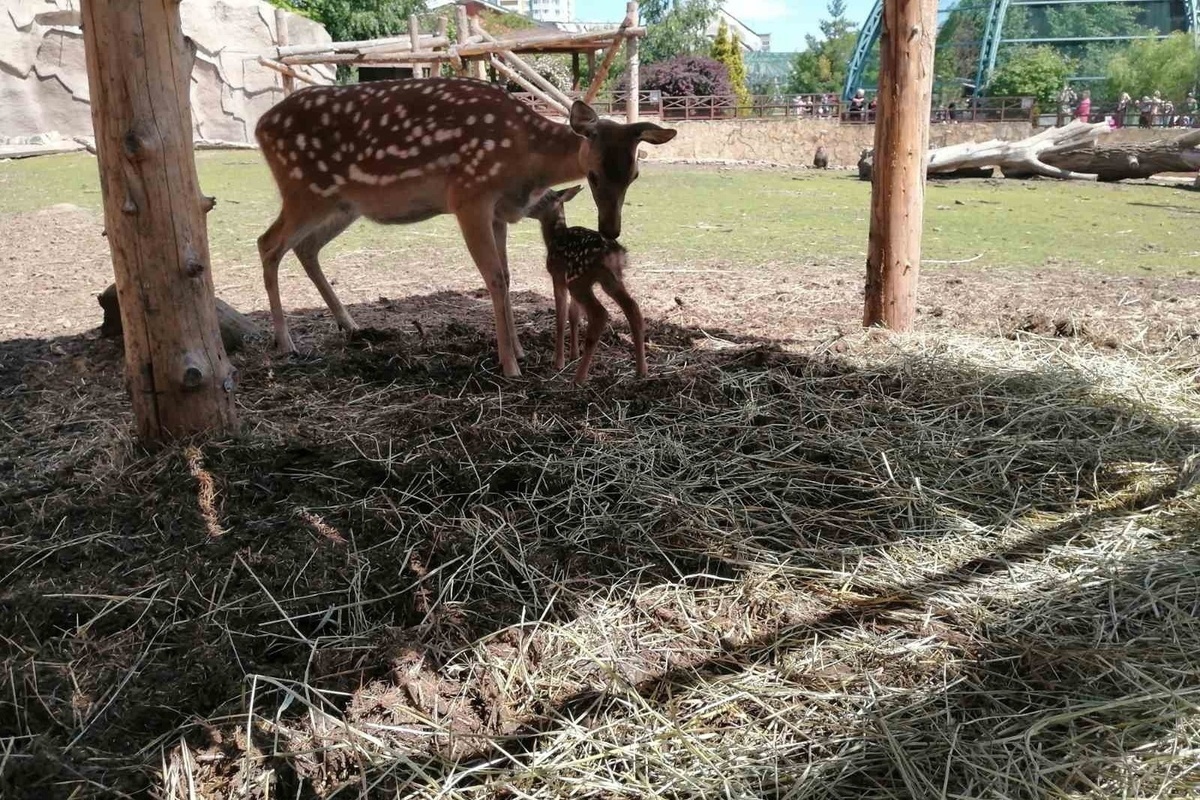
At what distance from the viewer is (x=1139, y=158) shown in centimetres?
1677

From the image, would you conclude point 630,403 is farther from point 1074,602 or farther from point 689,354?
point 1074,602

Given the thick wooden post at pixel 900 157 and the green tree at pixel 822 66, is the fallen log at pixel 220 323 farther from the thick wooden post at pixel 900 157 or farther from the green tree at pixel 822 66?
the green tree at pixel 822 66

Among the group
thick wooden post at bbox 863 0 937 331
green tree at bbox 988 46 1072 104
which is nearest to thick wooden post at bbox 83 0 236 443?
thick wooden post at bbox 863 0 937 331

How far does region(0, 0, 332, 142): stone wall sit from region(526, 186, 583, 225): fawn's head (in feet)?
51.3

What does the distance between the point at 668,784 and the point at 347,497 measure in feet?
5.50

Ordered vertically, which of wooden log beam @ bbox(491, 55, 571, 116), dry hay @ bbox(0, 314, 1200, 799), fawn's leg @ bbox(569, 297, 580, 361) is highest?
wooden log beam @ bbox(491, 55, 571, 116)

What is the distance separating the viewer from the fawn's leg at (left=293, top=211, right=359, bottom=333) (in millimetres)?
5539

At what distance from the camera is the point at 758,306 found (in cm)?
643

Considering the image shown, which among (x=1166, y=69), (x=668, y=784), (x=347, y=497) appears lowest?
(x=668, y=784)

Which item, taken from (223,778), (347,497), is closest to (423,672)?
(223,778)

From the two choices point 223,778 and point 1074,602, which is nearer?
point 223,778

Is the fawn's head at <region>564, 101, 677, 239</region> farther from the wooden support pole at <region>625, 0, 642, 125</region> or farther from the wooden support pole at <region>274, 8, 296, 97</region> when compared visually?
the wooden support pole at <region>274, 8, 296, 97</region>

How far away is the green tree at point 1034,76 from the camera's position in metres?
45.7

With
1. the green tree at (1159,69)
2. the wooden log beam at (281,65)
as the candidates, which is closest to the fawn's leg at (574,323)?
the wooden log beam at (281,65)
